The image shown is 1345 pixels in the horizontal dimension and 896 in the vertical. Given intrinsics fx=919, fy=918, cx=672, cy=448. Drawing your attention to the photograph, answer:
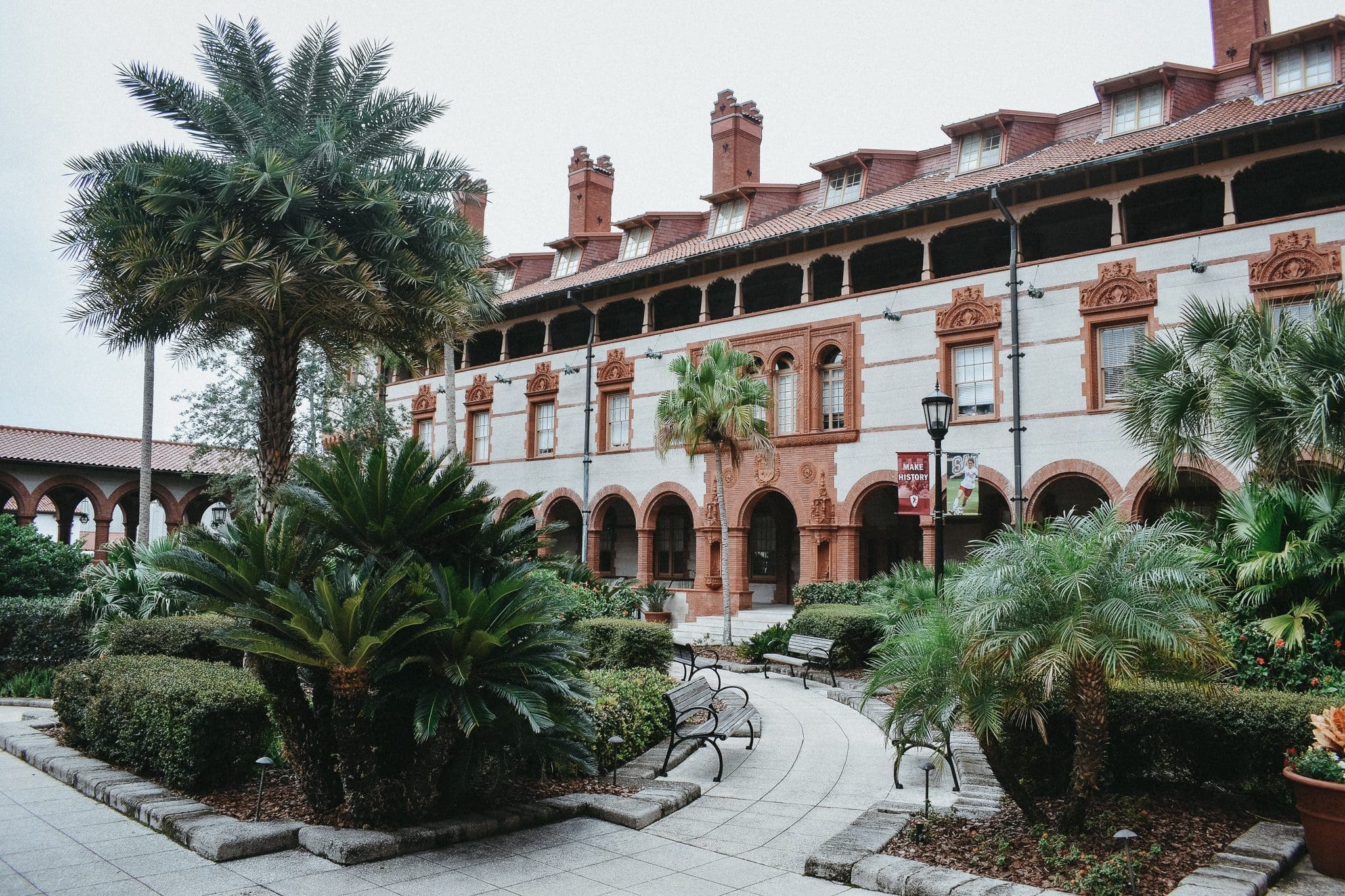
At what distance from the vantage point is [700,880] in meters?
5.93

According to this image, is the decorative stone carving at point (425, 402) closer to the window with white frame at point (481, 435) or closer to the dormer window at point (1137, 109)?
the window with white frame at point (481, 435)

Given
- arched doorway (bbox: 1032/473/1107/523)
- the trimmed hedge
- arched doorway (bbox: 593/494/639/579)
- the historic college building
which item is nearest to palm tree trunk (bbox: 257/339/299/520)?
the historic college building

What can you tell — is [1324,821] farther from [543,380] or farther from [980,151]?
[543,380]

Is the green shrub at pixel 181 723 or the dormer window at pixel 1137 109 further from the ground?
the dormer window at pixel 1137 109

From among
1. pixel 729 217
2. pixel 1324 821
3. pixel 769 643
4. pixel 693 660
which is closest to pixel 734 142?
pixel 729 217

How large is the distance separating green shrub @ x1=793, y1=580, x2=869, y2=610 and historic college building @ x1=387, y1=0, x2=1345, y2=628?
1252 millimetres

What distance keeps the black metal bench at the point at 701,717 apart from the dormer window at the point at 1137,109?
17561 millimetres

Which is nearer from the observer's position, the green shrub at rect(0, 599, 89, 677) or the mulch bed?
the mulch bed

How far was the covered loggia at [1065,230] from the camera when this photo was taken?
21.8 metres

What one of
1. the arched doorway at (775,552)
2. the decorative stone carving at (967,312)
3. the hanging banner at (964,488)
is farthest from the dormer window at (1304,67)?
the arched doorway at (775,552)

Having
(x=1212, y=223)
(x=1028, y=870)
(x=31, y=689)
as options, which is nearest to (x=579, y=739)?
(x=1028, y=870)

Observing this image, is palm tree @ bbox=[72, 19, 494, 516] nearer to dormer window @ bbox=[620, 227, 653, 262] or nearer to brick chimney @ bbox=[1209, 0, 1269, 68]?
dormer window @ bbox=[620, 227, 653, 262]

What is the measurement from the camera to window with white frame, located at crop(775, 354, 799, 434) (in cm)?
2484

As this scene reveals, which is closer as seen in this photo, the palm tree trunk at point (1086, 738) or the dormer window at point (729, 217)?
the palm tree trunk at point (1086, 738)
